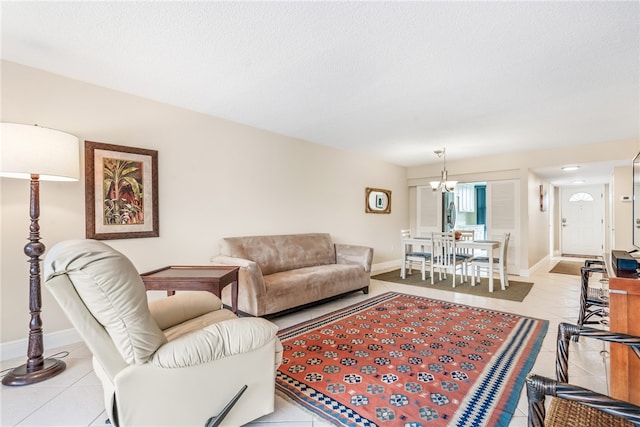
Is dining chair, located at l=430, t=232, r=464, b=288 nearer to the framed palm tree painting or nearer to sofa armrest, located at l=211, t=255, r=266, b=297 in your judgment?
sofa armrest, located at l=211, t=255, r=266, b=297

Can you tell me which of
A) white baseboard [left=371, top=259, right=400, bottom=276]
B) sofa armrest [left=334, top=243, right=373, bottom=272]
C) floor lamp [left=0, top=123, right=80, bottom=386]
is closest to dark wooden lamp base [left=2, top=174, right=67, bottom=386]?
floor lamp [left=0, top=123, right=80, bottom=386]

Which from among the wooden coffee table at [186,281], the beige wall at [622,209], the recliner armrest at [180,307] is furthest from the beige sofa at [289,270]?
the beige wall at [622,209]

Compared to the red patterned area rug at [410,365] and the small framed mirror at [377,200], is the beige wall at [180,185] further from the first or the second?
the red patterned area rug at [410,365]

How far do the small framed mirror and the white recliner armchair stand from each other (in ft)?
14.4

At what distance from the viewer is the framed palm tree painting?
2.61m

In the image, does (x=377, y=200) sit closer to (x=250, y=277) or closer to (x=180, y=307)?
(x=250, y=277)

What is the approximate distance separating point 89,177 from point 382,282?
4.09m

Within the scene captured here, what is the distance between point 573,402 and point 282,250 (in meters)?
3.17

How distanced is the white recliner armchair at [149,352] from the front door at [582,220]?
32.0ft

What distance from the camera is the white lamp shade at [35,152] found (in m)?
1.84

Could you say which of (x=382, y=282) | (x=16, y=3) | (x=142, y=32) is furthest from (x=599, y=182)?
(x=16, y=3)

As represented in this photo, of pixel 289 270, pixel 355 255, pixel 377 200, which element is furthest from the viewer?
pixel 377 200

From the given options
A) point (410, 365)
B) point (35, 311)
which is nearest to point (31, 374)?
point (35, 311)

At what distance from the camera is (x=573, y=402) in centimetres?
93
